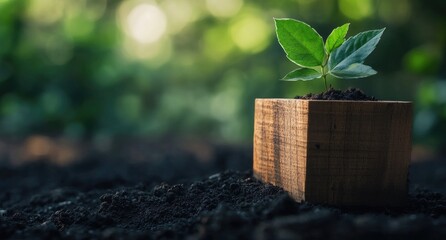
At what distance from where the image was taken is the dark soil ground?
1.59 metres

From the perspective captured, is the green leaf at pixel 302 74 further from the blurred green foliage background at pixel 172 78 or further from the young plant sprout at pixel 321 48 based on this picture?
the blurred green foliage background at pixel 172 78

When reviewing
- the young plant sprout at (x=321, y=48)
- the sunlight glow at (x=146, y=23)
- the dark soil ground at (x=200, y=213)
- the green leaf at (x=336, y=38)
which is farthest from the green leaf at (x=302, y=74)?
the sunlight glow at (x=146, y=23)

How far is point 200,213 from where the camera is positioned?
2115 millimetres

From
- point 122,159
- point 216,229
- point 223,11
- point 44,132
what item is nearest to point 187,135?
point 44,132

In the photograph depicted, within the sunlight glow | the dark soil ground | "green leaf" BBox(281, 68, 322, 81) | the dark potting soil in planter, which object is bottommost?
the dark soil ground

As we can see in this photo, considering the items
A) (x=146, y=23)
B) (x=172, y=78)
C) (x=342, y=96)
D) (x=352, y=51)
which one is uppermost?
(x=146, y=23)

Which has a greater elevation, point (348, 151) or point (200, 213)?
point (348, 151)

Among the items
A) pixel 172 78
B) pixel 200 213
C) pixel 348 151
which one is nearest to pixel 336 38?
pixel 348 151

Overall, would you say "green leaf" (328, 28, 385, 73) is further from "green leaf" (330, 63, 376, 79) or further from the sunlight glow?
the sunlight glow

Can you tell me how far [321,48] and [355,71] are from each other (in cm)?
16

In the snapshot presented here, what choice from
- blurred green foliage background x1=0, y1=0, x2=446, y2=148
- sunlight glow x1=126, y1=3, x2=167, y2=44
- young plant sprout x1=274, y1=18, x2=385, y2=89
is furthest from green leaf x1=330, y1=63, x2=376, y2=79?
sunlight glow x1=126, y1=3, x2=167, y2=44

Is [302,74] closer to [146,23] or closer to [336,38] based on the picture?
[336,38]

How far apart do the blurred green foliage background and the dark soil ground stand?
2953 millimetres

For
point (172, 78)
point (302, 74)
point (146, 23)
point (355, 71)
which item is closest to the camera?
point (355, 71)
